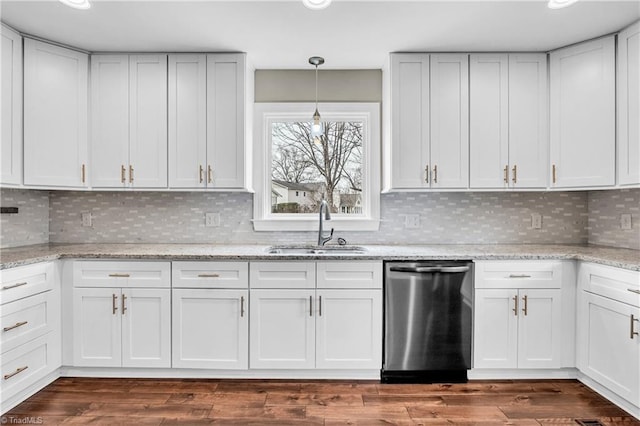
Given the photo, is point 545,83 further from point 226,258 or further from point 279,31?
point 226,258

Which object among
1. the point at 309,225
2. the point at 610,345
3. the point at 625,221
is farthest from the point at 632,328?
the point at 309,225

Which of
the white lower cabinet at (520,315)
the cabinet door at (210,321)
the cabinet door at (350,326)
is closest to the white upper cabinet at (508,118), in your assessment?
the white lower cabinet at (520,315)

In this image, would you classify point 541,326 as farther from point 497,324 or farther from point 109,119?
point 109,119

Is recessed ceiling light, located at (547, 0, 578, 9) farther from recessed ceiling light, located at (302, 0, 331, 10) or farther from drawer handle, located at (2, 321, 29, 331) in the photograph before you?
drawer handle, located at (2, 321, 29, 331)

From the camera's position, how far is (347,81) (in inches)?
125

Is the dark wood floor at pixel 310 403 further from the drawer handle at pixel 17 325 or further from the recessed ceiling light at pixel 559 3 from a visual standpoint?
the recessed ceiling light at pixel 559 3

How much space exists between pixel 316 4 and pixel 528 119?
5.76ft

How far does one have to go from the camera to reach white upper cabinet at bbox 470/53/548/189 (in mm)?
2793

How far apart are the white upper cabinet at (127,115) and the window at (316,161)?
0.77m

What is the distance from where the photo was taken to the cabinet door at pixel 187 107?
280cm

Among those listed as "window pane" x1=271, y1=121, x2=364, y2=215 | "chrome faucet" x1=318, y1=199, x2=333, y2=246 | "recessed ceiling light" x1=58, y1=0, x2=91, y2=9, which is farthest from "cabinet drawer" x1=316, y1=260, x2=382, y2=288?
"recessed ceiling light" x1=58, y1=0, x2=91, y2=9

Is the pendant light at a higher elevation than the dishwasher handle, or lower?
higher

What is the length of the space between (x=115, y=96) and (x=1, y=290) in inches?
59.1

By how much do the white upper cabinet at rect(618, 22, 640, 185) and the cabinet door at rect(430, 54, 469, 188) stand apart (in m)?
0.94
